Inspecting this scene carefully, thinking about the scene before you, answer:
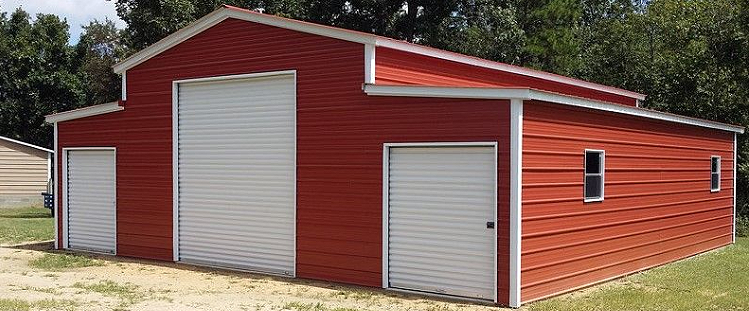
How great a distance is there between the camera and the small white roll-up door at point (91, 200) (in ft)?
52.9

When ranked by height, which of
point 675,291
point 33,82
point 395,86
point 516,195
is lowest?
point 675,291

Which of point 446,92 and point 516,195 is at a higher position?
point 446,92

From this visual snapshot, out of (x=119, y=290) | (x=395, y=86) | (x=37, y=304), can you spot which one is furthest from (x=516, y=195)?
(x=37, y=304)

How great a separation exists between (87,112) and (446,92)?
8.33m

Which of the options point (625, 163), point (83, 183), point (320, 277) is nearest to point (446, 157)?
point (320, 277)

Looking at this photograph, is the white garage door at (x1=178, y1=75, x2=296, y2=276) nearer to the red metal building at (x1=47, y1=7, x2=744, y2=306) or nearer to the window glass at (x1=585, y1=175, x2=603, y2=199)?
the red metal building at (x1=47, y1=7, x2=744, y2=306)

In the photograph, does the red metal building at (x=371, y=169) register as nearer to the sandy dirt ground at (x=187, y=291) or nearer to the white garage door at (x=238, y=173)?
the white garage door at (x=238, y=173)

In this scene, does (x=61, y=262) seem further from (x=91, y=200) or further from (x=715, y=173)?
(x=715, y=173)

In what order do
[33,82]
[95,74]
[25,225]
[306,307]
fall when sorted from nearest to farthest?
[306,307]
[25,225]
[33,82]
[95,74]

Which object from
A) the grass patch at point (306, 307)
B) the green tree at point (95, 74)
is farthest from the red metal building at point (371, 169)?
the green tree at point (95, 74)

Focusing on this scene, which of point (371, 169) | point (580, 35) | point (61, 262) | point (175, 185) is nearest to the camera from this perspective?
point (371, 169)

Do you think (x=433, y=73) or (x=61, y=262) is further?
(x=61, y=262)

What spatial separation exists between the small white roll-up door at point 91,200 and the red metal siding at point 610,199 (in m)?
8.68

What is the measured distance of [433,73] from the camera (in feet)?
44.9
